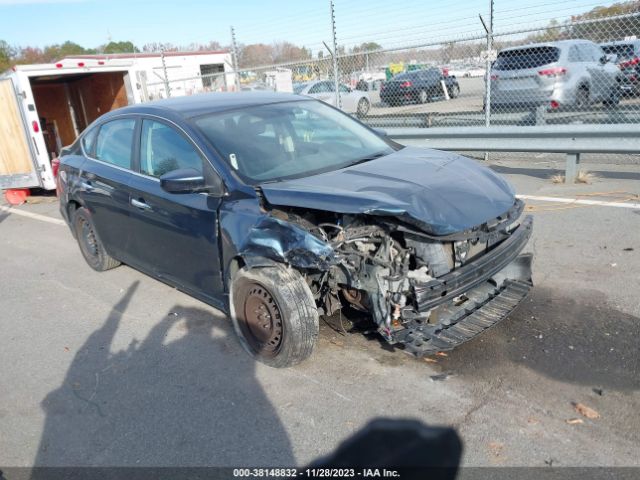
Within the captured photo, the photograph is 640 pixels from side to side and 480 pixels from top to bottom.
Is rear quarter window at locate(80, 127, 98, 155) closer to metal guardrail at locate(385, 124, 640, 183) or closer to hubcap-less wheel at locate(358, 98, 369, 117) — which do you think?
metal guardrail at locate(385, 124, 640, 183)

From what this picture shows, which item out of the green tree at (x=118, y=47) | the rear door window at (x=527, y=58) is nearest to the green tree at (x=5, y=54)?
the green tree at (x=118, y=47)

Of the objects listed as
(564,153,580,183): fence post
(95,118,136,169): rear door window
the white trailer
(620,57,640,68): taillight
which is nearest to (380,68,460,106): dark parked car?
(620,57,640,68): taillight

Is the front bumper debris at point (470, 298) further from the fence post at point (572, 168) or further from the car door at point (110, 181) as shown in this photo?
the fence post at point (572, 168)

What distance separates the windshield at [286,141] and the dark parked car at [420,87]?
47.2 ft

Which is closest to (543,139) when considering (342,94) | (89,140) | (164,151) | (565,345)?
(565,345)

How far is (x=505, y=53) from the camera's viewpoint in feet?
36.2

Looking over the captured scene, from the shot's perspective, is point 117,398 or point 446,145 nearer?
point 117,398

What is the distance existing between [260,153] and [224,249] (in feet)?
2.52

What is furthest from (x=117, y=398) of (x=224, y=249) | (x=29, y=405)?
(x=224, y=249)

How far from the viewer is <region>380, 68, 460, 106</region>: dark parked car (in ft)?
59.7

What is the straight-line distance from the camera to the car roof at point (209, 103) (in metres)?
4.28

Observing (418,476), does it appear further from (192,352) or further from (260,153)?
(260,153)

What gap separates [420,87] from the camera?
60.6 ft

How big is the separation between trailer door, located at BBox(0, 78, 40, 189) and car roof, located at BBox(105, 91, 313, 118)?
587cm
